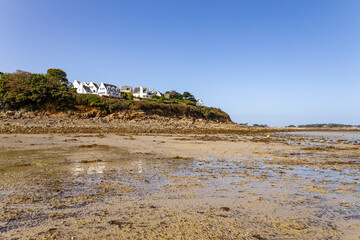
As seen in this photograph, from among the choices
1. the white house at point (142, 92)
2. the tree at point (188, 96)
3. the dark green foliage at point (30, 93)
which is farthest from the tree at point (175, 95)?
the dark green foliage at point (30, 93)

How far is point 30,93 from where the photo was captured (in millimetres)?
33906

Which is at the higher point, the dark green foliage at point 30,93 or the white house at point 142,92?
the white house at point 142,92

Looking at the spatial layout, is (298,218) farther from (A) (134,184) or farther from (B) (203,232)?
(A) (134,184)

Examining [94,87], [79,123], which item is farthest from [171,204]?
[94,87]

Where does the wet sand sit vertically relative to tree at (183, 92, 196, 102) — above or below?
below

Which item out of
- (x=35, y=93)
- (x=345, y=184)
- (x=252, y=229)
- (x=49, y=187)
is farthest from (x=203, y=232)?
(x=35, y=93)

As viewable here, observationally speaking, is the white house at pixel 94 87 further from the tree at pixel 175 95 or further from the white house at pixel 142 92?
the tree at pixel 175 95

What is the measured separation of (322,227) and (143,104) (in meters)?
46.6

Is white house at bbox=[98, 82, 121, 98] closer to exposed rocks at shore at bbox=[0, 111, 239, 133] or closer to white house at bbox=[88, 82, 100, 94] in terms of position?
white house at bbox=[88, 82, 100, 94]

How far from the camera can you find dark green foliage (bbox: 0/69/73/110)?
3231 cm

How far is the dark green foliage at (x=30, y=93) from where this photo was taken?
32312 mm

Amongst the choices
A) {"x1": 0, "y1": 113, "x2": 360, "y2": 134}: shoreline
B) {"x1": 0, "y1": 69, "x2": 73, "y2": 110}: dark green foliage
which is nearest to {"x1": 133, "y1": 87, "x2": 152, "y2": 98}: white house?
{"x1": 0, "y1": 113, "x2": 360, "y2": 134}: shoreline

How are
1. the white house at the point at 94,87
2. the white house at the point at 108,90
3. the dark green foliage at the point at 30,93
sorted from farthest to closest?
1. the white house at the point at 94,87
2. the white house at the point at 108,90
3. the dark green foliage at the point at 30,93

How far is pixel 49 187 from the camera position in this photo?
4797 mm
